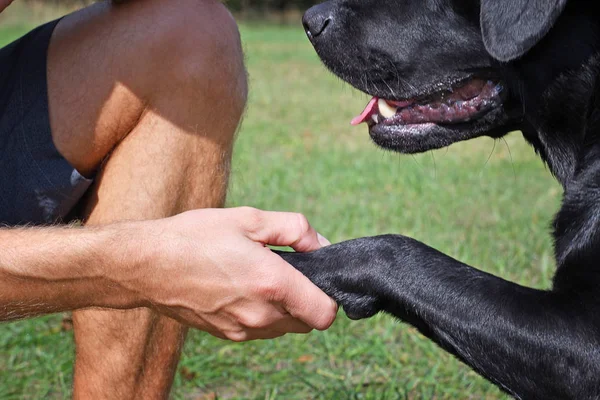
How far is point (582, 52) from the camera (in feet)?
7.80

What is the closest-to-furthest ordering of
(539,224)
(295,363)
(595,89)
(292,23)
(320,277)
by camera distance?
(320,277)
(595,89)
(295,363)
(539,224)
(292,23)

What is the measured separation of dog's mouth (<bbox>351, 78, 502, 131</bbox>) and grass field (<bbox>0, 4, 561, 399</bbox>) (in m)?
1.03

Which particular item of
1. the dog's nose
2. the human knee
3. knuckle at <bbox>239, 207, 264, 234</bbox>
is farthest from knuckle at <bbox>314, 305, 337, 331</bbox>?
the dog's nose

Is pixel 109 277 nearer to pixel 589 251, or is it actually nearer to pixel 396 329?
pixel 589 251

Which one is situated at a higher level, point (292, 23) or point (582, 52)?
point (582, 52)

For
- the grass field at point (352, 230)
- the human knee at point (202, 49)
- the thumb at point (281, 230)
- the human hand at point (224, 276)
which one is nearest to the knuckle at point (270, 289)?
the human hand at point (224, 276)

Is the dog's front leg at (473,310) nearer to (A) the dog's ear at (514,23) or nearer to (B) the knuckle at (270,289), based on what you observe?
(B) the knuckle at (270,289)

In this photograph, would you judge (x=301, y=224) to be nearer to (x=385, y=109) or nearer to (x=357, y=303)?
(x=357, y=303)

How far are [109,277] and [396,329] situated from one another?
1896 millimetres

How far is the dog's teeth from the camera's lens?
2.67 m

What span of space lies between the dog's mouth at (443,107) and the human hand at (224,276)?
69 cm

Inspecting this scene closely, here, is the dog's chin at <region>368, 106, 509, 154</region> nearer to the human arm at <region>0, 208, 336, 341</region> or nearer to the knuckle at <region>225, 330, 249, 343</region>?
the human arm at <region>0, 208, 336, 341</region>

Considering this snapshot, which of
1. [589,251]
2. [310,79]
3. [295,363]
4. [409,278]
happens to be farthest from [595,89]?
[310,79]

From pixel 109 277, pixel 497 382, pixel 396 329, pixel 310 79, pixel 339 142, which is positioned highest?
pixel 109 277
